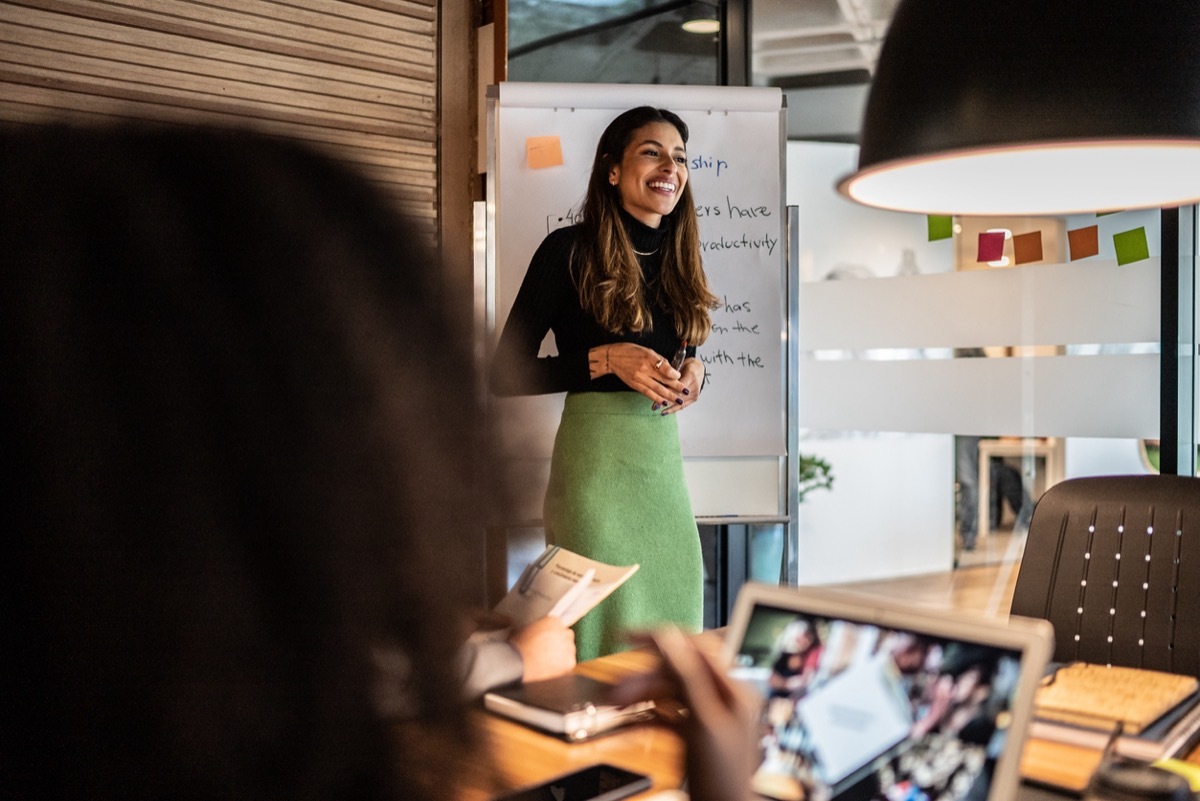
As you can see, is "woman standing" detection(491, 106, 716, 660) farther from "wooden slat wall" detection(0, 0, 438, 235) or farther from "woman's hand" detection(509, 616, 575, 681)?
"woman's hand" detection(509, 616, 575, 681)

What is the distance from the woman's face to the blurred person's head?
8.21 feet

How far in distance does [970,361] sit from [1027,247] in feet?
1.43

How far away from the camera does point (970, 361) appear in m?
3.85

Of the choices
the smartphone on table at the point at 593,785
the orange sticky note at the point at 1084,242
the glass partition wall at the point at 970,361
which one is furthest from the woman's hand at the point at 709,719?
the orange sticky note at the point at 1084,242

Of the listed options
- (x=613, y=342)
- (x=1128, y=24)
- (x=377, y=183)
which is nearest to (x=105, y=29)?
(x=613, y=342)

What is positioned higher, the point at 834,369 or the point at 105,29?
the point at 105,29

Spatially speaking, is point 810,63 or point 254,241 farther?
point 810,63

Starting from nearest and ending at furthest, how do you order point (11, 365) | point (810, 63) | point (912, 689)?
point (11, 365), point (912, 689), point (810, 63)

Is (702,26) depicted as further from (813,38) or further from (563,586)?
(563,586)

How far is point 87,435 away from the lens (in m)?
0.42

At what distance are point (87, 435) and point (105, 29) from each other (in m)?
2.81

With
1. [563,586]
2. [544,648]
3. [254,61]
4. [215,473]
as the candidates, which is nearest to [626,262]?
[254,61]

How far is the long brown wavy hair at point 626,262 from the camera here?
2.76 m

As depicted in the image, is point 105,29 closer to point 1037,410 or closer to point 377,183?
point 377,183
